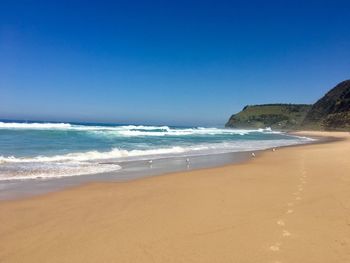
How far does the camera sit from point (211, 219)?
6219 mm

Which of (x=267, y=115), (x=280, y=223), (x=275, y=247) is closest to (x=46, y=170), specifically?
(x=280, y=223)

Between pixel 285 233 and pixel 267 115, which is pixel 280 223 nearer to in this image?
pixel 285 233

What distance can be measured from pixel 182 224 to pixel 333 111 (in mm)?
81621

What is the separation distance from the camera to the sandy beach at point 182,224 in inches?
185

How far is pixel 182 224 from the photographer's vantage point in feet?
19.5

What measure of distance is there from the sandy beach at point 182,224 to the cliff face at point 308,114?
217ft

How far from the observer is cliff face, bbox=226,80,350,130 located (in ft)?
243

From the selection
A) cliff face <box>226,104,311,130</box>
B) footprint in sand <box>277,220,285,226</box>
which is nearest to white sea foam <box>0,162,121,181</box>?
footprint in sand <box>277,220,285,226</box>

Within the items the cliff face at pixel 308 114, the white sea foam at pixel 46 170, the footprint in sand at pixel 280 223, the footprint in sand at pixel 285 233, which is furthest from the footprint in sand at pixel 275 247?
the cliff face at pixel 308 114

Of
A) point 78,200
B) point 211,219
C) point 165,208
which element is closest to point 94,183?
point 78,200

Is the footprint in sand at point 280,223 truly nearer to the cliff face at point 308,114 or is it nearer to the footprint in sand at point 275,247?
the footprint in sand at point 275,247

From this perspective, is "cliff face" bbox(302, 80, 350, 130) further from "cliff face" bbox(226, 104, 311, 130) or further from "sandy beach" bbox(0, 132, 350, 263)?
"sandy beach" bbox(0, 132, 350, 263)

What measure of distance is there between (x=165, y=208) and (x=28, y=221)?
2502 mm

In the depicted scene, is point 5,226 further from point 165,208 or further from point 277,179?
point 277,179
